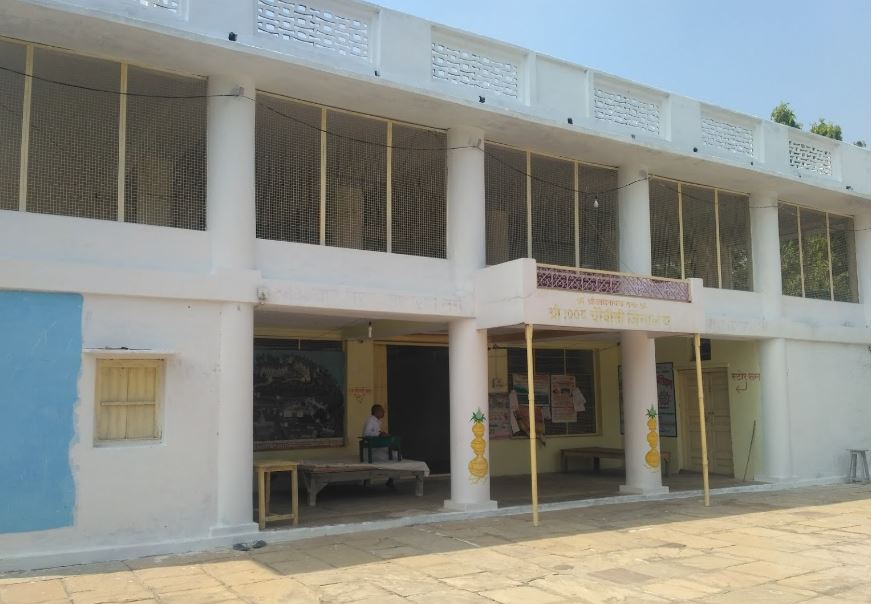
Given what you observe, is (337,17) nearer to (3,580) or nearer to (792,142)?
(3,580)

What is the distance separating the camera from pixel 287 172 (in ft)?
30.9

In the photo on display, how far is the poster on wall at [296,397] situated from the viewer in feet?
39.8

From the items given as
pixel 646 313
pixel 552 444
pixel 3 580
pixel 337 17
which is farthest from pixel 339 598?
pixel 552 444

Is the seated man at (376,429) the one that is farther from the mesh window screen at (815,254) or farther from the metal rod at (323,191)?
the mesh window screen at (815,254)

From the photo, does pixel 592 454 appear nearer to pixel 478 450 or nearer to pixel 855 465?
pixel 855 465

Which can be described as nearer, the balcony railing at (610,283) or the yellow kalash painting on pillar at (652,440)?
the balcony railing at (610,283)

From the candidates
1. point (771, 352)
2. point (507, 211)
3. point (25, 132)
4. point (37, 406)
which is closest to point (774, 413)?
point (771, 352)

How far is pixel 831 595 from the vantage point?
6352 mm

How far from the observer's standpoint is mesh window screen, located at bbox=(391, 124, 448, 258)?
10.3 meters

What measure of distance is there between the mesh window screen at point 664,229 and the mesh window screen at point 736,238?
1138 mm

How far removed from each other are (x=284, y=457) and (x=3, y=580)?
18.1 feet

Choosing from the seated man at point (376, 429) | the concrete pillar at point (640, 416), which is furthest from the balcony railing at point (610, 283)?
the seated man at point (376, 429)

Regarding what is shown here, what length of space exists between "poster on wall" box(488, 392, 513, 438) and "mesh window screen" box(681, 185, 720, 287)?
165 inches

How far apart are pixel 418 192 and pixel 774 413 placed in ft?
24.9
